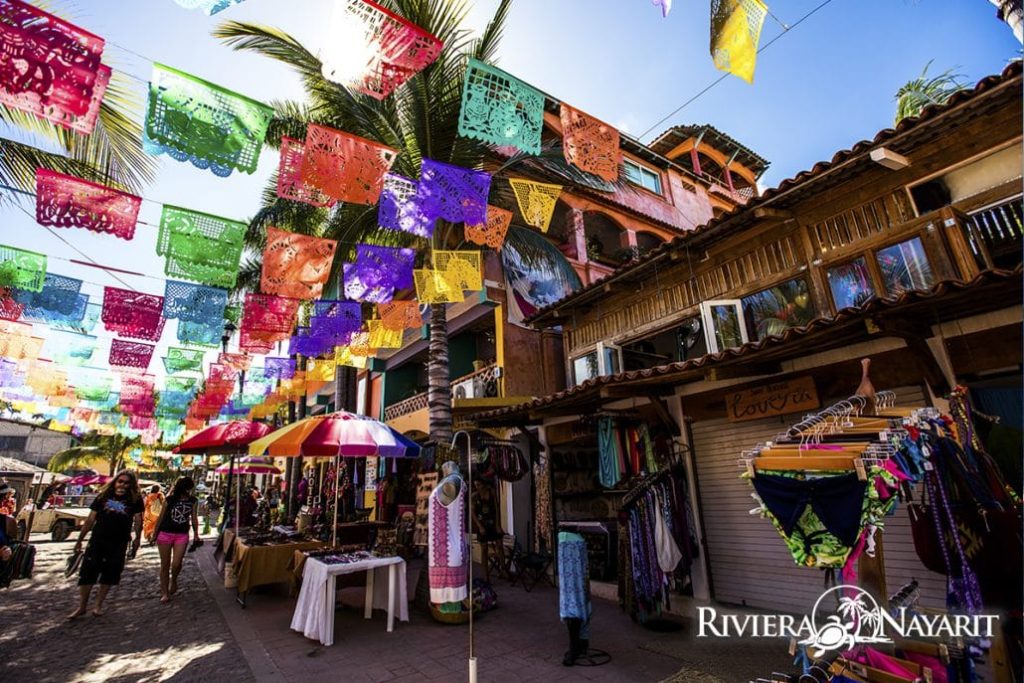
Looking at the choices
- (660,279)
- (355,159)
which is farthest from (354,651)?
(660,279)

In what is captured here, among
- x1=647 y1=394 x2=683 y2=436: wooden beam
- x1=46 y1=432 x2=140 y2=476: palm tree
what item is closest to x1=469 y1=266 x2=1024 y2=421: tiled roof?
x1=647 y1=394 x2=683 y2=436: wooden beam

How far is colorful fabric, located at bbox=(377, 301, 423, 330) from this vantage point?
999 cm

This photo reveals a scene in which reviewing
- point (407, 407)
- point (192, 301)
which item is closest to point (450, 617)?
point (192, 301)

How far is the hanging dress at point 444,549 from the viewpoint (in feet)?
20.0

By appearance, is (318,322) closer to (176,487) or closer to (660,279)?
(176,487)

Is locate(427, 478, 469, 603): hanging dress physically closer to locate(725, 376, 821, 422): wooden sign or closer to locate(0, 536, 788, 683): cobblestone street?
locate(0, 536, 788, 683): cobblestone street

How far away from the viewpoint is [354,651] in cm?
535

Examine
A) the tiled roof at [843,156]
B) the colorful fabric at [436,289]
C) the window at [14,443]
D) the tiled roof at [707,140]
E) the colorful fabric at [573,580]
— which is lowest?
the colorful fabric at [573,580]

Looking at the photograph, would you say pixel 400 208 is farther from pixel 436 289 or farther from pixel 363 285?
pixel 363 285

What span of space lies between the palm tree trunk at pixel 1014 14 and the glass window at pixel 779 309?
3.89m

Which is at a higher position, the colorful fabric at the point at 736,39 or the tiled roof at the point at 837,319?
the colorful fabric at the point at 736,39

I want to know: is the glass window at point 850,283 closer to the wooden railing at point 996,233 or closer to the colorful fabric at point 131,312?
the wooden railing at point 996,233

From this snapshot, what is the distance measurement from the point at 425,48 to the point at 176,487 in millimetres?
7911

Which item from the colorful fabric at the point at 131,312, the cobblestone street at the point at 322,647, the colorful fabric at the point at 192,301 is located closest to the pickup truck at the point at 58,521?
the cobblestone street at the point at 322,647
